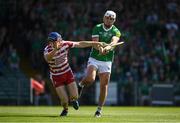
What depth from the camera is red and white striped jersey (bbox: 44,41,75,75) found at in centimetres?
1972

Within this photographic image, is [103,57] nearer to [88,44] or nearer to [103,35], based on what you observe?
[103,35]

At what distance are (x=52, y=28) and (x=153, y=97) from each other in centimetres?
744

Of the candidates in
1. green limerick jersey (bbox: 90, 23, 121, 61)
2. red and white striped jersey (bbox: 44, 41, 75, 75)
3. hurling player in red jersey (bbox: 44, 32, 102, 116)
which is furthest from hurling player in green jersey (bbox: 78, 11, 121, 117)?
red and white striped jersey (bbox: 44, 41, 75, 75)

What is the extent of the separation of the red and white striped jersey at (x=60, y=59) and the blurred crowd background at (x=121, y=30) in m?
13.3

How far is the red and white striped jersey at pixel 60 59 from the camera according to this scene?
64.7ft

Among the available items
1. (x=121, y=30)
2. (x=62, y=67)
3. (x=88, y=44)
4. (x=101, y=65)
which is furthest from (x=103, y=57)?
(x=121, y=30)

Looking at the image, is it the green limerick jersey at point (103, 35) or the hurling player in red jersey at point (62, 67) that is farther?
the green limerick jersey at point (103, 35)

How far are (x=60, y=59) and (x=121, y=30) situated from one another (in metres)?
16.7

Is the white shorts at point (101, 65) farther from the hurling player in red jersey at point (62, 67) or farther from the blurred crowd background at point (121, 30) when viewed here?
the blurred crowd background at point (121, 30)

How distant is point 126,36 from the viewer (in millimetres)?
35688

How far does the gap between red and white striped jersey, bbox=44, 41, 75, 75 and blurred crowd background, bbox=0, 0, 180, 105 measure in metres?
13.3

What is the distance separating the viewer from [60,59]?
1997 cm

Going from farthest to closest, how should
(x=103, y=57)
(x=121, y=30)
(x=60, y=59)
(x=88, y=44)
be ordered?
(x=121, y=30) < (x=103, y=57) < (x=60, y=59) < (x=88, y=44)

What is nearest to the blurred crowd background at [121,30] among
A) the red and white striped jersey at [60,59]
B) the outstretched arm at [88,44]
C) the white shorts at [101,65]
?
the white shorts at [101,65]
